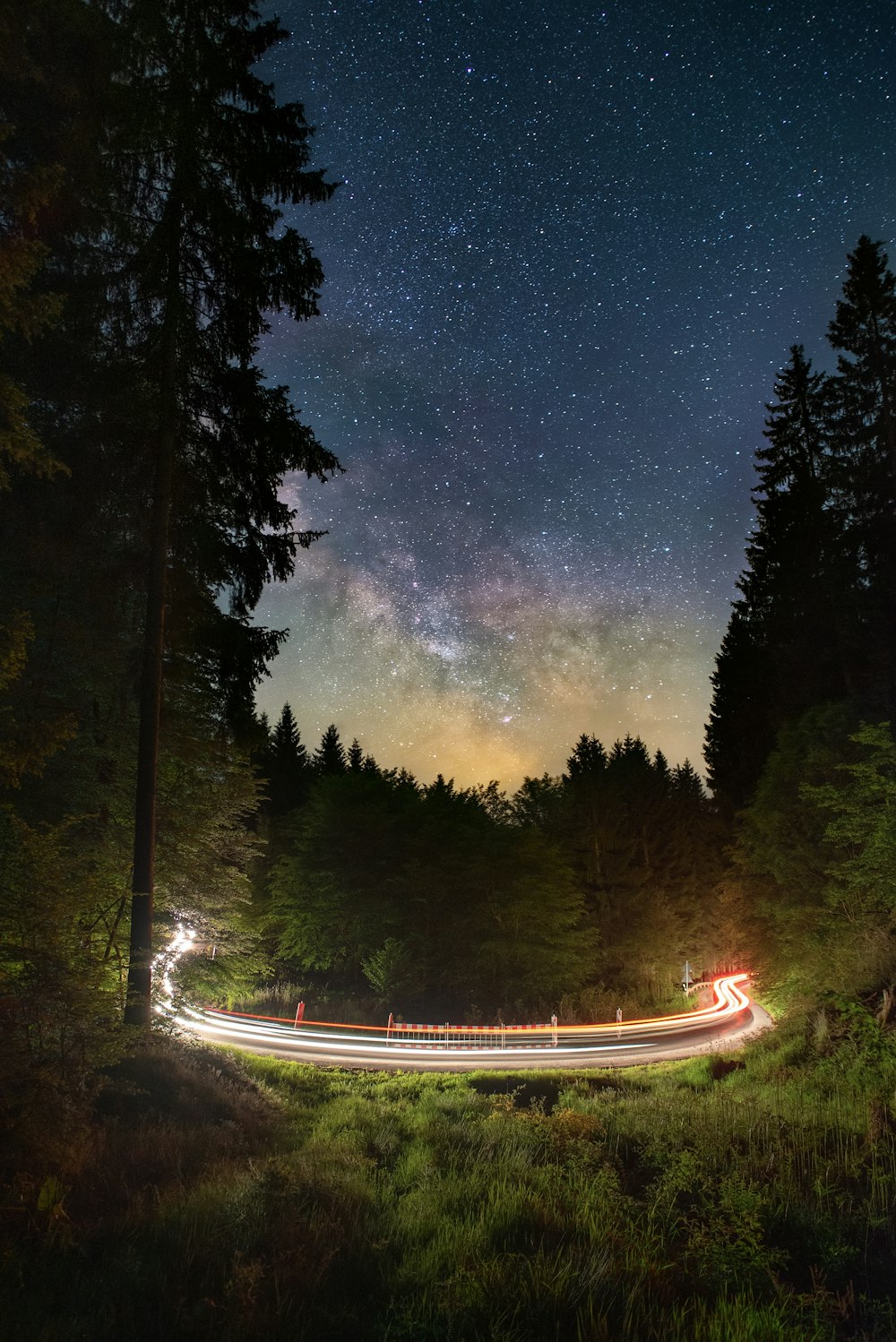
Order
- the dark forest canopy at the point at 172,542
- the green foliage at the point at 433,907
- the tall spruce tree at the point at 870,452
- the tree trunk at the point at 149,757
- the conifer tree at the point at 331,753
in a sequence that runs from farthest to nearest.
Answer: the conifer tree at the point at 331,753
the green foliage at the point at 433,907
the tall spruce tree at the point at 870,452
the tree trunk at the point at 149,757
the dark forest canopy at the point at 172,542

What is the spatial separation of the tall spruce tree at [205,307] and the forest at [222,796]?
0.19ft

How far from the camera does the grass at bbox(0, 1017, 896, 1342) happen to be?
4723mm

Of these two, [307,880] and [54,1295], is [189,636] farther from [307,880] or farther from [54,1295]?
[307,880]

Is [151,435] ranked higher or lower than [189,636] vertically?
higher

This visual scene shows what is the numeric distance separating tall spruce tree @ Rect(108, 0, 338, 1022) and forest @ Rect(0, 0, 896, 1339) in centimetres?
6

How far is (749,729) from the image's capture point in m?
40.3

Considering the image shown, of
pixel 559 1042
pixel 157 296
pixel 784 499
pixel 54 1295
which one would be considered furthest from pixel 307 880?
pixel 54 1295

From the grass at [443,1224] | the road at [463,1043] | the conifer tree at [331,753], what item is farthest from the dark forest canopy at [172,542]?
the conifer tree at [331,753]

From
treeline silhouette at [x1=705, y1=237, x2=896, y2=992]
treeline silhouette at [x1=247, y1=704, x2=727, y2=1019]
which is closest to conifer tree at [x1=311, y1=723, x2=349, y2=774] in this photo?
treeline silhouette at [x1=247, y1=704, x2=727, y2=1019]

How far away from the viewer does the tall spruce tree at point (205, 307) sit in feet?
39.0

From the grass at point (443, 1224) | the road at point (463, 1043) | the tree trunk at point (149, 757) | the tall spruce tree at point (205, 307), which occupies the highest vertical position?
the tall spruce tree at point (205, 307)

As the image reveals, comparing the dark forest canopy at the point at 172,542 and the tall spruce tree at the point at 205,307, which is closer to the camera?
the dark forest canopy at the point at 172,542

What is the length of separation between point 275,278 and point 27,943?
11442 millimetres

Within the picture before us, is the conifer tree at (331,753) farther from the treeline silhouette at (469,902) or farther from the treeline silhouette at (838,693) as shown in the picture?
the treeline silhouette at (838,693)
